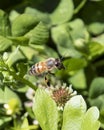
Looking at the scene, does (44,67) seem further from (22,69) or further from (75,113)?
(75,113)

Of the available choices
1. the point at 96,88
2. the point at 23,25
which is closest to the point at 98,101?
the point at 96,88

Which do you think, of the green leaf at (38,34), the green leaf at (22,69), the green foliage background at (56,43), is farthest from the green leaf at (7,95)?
the green leaf at (38,34)

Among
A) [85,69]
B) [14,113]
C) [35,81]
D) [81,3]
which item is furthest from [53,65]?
[81,3]

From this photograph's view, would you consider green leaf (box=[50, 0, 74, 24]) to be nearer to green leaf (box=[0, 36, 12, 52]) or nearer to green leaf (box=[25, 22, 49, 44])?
green leaf (box=[25, 22, 49, 44])

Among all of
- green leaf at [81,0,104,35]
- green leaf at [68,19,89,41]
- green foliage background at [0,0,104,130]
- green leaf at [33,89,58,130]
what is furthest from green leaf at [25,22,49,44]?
green leaf at [33,89,58,130]

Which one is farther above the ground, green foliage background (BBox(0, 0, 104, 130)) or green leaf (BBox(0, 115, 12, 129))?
green foliage background (BBox(0, 0, 104, 130))

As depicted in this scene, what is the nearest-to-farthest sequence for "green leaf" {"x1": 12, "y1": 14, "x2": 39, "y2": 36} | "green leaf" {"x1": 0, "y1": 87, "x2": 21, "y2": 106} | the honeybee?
1. the honeybee
2. "green leaf" {"x1": 0, "y1": 87, "x2": 21, "y2": 106}
3. "green leaf" {"x1": 12, "y1": 14, "x2": 39, "y2": 36}

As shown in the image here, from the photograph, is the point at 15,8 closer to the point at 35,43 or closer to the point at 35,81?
the point at 35,43
